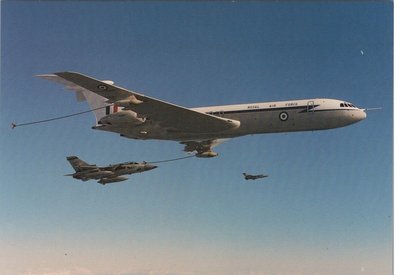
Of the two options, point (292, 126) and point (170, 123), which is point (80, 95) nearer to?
point (170, 123)

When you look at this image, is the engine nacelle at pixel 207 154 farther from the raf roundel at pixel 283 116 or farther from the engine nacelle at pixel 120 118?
the raf roundel at pixel 283 116

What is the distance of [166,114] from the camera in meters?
22.7

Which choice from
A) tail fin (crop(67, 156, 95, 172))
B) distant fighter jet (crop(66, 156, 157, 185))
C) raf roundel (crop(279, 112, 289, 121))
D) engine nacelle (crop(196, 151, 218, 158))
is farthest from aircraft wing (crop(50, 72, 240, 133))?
tail fin (crop(67, 156, 95, 172))

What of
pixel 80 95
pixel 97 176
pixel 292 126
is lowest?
pixel 97 176

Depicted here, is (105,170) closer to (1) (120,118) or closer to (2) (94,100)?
(2) (94,100)

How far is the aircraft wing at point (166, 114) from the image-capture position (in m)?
21.7

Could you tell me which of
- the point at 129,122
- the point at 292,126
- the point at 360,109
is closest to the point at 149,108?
the point at 129,122

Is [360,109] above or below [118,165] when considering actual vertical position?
above

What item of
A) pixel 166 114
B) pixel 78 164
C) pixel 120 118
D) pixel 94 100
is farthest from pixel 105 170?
pixel 166 114

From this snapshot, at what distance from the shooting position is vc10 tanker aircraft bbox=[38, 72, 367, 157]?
22156 mm

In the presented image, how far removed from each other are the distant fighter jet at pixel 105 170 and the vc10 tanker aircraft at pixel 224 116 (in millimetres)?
4057

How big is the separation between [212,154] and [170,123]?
3.58 meters

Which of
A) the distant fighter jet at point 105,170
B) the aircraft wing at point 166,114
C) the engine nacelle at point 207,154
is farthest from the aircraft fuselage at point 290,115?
the distant fighter jet at point 105,170

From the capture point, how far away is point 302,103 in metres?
22.4
